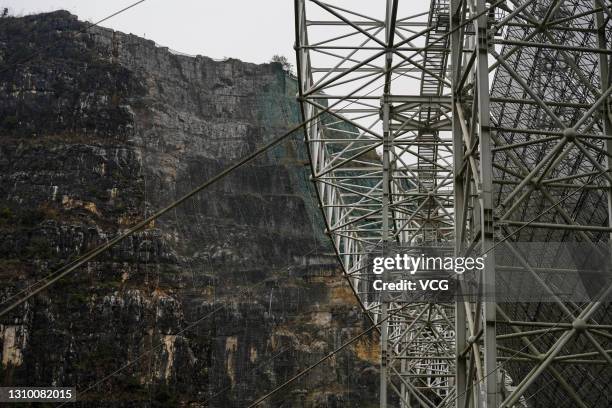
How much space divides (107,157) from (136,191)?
14.1 ft

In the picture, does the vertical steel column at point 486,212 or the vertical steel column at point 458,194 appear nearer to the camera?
the vertical steel column at point 486,212

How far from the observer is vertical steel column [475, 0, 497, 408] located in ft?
29.5

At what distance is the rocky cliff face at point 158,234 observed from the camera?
6025 centimetres

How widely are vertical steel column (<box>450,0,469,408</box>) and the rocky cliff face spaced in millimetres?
49114

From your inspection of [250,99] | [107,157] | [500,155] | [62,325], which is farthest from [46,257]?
[500,155]

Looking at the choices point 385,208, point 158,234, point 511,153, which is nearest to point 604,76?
point 511,153

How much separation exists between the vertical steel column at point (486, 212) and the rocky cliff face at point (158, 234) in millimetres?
51082

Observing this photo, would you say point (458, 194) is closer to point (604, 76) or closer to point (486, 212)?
point (486, 212)

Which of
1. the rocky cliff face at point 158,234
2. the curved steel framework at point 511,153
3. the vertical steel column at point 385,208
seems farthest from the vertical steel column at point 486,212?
the rocky cliff face at point 158,234

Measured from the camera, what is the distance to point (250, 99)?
78750mm

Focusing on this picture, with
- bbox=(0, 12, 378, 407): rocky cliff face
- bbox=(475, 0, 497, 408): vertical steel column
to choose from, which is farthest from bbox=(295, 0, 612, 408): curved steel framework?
bbox=(0, 12, 378, 407): rocky cliff face

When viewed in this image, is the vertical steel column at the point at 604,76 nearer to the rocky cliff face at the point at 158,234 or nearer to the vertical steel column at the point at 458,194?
the vertical steel column at the point at 458,194

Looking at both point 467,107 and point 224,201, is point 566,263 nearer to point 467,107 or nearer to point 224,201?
point 467,107

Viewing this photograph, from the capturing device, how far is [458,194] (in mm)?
11461
